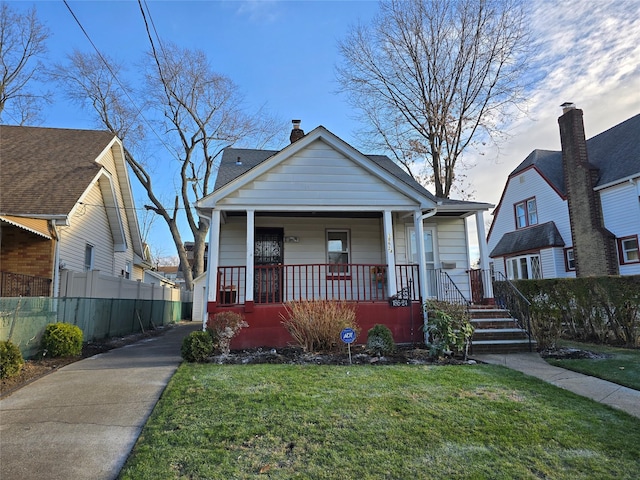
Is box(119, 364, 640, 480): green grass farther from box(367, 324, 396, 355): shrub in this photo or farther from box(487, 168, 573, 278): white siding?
box(487, 168, 573, 278): white siding

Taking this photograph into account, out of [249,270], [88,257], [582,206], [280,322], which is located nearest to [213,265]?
[249,270]

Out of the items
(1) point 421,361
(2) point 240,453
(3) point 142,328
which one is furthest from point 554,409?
(3) point 142,328

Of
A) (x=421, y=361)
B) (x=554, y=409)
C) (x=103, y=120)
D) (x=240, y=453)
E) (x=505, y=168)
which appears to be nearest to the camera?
(x=240, y=453)

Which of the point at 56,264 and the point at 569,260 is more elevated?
the point at 569,260

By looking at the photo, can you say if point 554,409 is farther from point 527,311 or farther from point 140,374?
point 140,374

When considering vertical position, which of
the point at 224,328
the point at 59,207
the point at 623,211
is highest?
the point at 623,211

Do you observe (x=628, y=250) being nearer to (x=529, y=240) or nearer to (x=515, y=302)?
(x=529, y=240)

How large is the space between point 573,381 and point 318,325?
14.2 feet

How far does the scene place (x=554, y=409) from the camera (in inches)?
173

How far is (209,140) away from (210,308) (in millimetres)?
20494

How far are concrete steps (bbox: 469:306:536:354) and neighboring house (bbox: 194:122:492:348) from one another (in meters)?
1.23

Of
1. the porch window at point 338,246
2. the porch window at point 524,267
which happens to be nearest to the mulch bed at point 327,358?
the porch window at point 338,246

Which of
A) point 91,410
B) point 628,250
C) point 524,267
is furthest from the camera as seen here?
point 524,267

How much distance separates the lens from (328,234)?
1134 cm
